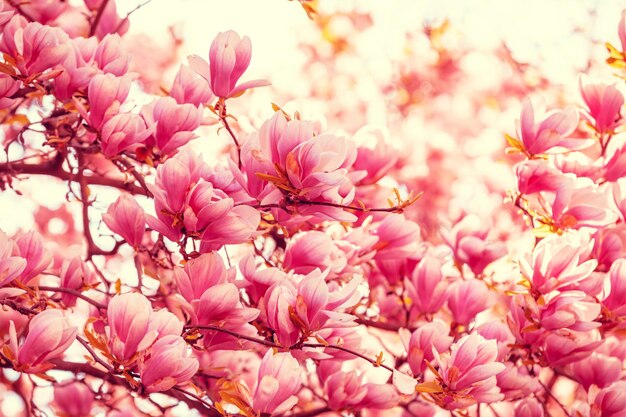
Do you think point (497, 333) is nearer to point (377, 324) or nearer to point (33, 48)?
point (377, 324)

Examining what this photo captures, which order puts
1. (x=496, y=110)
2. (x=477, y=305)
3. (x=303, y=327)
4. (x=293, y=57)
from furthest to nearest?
1. (x=293, y=57)
2. (x=496, y=110)
3. (x=477, y=305)
4. (x=303, y=327)

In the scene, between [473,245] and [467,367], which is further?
[473,245]

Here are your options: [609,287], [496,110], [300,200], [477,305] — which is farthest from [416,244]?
[496,110]

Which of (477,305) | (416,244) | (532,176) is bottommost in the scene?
(477,305)

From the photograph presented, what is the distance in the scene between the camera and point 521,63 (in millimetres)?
4246

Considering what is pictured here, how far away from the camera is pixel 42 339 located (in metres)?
1.11

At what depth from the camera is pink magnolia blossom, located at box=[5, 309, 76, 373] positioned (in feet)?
3.65

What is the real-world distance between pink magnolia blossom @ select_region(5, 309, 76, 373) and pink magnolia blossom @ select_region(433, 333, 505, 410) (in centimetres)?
61

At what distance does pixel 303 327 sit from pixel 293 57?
4435mm

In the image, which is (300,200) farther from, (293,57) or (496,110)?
(293,57)

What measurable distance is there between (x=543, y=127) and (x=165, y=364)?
968 millimetres

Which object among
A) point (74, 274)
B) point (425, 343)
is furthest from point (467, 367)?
point (74, 274)

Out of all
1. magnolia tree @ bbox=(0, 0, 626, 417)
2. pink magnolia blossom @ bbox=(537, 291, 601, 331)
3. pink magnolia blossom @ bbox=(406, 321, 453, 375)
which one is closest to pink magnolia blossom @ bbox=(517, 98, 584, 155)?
magnolia tree @ bbox=(0, 0, 626, 417)

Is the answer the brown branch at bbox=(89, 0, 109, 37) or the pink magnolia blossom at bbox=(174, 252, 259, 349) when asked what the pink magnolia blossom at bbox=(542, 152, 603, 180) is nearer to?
the pink magnolia blossom at bbox=(174, 252, 259, 349)
